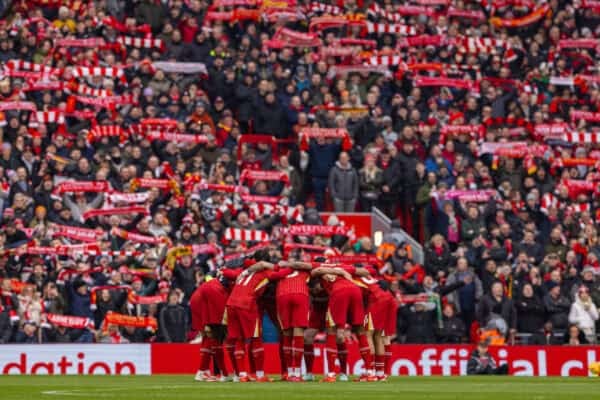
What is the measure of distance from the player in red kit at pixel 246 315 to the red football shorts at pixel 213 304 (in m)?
0.19

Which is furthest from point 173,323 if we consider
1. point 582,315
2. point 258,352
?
point 582,315

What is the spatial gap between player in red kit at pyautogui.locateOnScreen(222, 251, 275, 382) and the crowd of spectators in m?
5.79

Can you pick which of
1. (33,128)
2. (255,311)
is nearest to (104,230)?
(33,128)

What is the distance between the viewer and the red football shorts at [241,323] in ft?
85.8

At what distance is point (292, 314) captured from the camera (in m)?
26.0

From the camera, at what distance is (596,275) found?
35.1 m

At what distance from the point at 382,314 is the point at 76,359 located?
25.4 feet

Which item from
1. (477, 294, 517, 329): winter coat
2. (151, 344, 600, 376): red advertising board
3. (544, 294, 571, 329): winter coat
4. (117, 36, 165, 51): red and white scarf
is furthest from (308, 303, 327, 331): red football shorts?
(117, 36, 165, 51): red and white scarf

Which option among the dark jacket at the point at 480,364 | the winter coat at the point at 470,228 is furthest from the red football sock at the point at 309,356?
the winter coat at the point at 470,228

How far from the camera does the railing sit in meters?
36.4

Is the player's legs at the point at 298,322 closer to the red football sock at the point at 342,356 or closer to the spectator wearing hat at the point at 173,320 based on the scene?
the red football sock at the point at 342,356

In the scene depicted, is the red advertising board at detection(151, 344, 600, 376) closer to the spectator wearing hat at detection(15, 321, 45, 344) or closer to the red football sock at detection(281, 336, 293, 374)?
the spectator wearing hat at detection(15, 321, 45, 344)

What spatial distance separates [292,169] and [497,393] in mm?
15502

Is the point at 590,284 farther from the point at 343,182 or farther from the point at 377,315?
the point at 377,315
